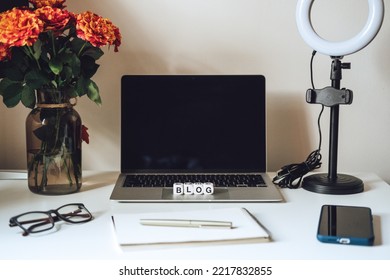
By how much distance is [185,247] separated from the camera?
882 mm

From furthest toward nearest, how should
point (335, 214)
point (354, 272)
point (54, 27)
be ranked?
point (54, 27), point (335, 214), point (354, 272)

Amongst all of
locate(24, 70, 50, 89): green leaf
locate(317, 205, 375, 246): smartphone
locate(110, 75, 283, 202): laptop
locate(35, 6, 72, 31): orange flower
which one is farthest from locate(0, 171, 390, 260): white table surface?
locate(35, 6, 72, 31): orange flower

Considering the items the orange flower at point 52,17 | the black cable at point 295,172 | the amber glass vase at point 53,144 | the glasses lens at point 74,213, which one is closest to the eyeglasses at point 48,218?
the glasses lens at point 74,213

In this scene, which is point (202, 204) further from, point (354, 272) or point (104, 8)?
point (104, 8)

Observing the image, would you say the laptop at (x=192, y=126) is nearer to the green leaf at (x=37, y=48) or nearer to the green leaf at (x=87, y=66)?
the green leaf at (x=87, y=66)

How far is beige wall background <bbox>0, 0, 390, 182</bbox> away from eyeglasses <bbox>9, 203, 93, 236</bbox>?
0.43 meters

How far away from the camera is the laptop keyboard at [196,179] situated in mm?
1229

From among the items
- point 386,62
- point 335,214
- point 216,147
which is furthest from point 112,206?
point 386,62

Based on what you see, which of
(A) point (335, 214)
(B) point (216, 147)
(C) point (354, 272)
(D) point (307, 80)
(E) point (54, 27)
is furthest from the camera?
(D) point (307, 80)

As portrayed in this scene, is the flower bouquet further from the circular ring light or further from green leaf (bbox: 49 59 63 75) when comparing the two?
the circular ring light

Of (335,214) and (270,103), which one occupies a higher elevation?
(270,103)

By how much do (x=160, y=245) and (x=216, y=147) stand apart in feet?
1.61

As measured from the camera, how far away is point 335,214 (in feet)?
3.31

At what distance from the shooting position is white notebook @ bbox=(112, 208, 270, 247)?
0.89 m
